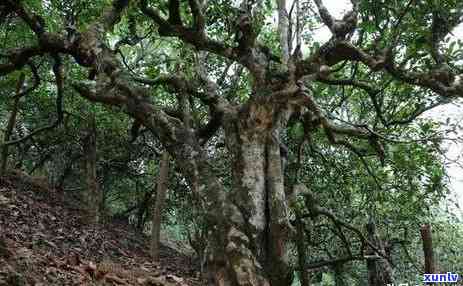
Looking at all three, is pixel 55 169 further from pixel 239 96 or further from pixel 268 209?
pixel 268 209

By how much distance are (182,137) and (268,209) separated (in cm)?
143

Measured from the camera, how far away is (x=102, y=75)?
6883mm

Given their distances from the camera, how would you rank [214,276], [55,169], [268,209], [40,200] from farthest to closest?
1. [55,169]
2. [40,200]
3. [268,209]
4. [214,276]

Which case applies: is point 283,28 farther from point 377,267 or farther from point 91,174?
point 377,267

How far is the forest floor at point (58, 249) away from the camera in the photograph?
19.7 feet

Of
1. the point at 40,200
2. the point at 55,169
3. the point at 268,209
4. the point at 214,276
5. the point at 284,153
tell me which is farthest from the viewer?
the point at 55,169

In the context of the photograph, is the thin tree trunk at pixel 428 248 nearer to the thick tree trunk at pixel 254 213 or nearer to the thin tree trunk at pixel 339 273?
the thick tree trunk at pixel 254 213

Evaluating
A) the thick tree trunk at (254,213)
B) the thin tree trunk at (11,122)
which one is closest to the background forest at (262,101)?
the thick tree trunk at (254,213)

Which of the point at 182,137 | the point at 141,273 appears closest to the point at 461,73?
the point at 182,137

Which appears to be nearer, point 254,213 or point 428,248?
point 428,248

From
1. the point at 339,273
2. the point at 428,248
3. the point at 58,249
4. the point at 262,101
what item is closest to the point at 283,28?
the point at 262,101

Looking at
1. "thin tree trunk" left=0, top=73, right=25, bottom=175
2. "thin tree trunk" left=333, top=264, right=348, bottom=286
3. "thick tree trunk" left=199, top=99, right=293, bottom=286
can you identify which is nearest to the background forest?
"thick tree trunk" left=199, top=99, right=293, bottom=286

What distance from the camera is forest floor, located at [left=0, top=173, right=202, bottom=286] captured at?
600 cm

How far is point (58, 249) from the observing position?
8.20 m
